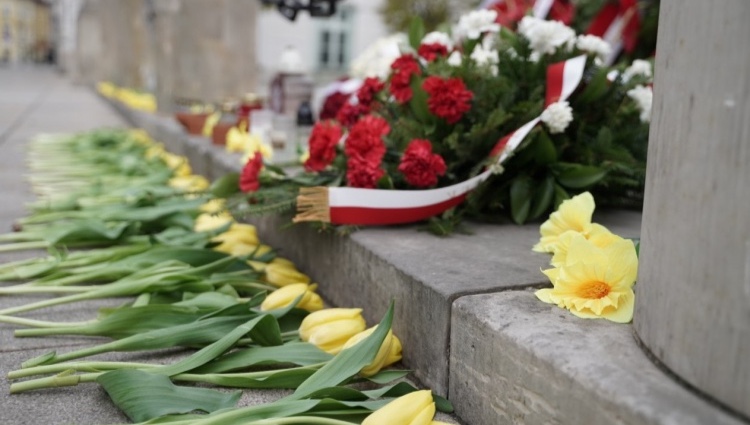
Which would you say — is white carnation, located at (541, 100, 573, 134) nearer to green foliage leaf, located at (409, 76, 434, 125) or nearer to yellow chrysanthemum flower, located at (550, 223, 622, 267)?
green foliage leaf, located at (409, 76, 434, 125)

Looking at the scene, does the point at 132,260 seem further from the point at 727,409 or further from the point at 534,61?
the point at 727,409

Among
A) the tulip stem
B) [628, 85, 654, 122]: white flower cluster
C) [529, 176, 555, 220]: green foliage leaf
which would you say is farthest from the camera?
[628, 85, 654, 122]: white flower cluster

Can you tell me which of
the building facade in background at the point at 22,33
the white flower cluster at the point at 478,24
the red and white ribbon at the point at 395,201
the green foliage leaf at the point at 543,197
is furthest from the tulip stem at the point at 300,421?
the building facade in background at the point at 22,33

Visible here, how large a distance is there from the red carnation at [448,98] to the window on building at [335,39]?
86.1ft

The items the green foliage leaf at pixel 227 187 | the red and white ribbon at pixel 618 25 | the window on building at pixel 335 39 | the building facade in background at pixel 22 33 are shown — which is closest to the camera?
the green foliage leaf at pixel 227 187

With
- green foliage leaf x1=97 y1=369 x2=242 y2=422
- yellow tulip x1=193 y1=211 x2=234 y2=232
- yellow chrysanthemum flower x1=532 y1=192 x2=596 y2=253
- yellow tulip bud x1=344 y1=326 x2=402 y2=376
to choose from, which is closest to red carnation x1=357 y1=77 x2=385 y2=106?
yellow tulip x1=193 y1=211 x2=234 y2=232

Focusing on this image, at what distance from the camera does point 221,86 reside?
7184 millimetres

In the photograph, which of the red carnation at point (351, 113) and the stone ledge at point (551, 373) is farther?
the red carnation at point (351, 113)

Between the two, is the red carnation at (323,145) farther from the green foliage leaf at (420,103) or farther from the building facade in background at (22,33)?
the building facade in background at (22,33)

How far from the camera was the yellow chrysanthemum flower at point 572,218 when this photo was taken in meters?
1.78

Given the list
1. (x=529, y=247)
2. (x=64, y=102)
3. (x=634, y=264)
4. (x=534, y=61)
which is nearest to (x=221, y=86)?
(x=534, y=61)

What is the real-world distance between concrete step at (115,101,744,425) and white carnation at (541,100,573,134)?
308 mm

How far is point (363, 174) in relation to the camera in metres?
2.27

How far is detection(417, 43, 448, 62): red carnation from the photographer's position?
2740 mm
